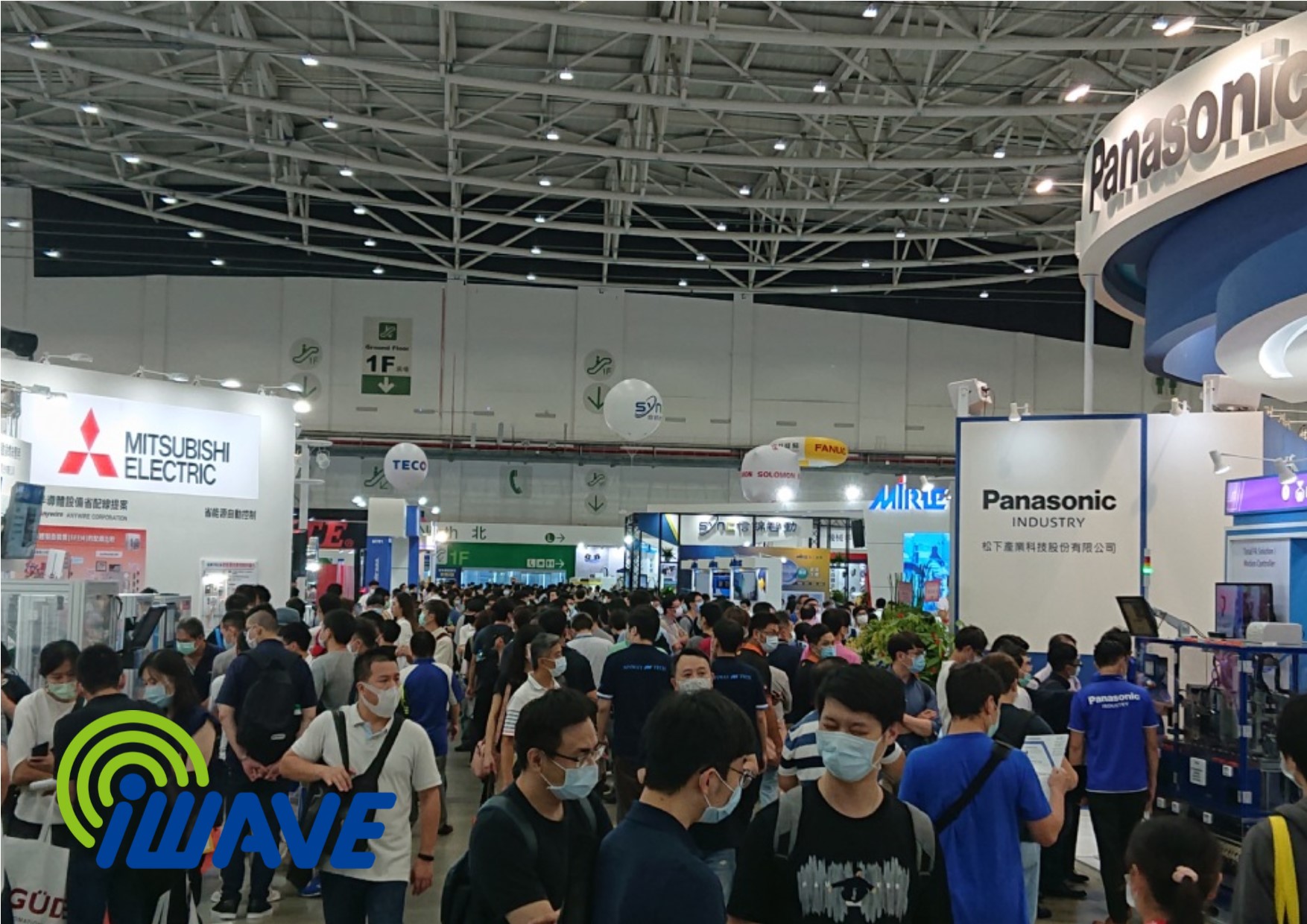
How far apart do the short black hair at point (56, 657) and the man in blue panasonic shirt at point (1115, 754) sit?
413 cm

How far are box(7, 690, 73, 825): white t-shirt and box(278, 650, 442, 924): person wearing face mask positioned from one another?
79cm

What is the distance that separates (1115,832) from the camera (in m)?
5.63

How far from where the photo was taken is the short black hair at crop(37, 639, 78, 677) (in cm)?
437

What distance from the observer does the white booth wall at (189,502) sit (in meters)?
11.6

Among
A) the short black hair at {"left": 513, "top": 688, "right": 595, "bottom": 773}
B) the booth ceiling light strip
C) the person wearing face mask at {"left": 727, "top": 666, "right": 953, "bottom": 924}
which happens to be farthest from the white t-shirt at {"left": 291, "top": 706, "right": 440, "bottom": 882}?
the booth ceiling light strip

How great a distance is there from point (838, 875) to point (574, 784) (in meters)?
0.54

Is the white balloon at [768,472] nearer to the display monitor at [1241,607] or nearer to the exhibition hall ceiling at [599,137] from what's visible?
the exhibition hall ceiling at [599,137]

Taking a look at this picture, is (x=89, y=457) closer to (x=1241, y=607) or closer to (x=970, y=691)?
(x=1241, y=607)

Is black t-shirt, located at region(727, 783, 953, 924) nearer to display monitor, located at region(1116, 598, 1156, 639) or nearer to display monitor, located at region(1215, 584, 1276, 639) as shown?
display monitor, located at region(1116, 598, 1156, 639)

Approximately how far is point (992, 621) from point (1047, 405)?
2056cm

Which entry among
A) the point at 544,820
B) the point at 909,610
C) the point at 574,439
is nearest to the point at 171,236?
the point at 574,439

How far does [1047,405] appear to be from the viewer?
29547mm

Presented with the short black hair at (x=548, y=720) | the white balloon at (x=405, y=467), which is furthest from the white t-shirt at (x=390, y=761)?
the white balloon at (x=405, y=467)

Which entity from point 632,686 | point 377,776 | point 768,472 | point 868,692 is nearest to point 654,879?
point 868,692
